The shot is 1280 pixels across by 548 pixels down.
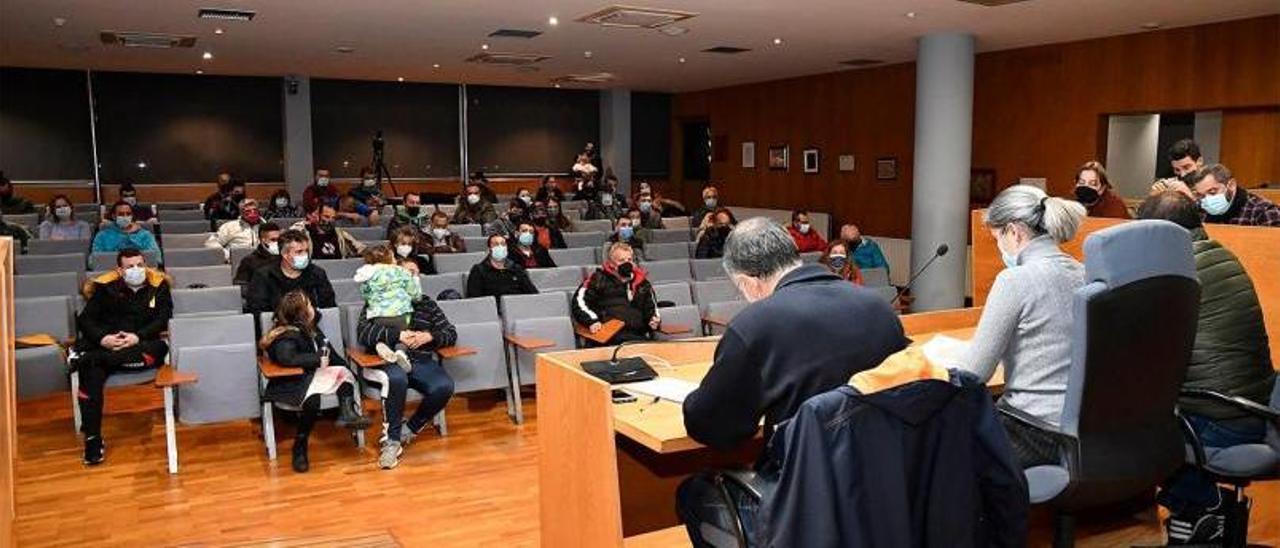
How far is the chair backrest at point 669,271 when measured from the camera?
26.7 ft

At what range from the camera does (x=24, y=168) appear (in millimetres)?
14922

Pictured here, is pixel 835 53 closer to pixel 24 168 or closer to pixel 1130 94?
pixel 1130 94

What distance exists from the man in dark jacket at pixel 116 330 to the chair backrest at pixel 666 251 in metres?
4.78

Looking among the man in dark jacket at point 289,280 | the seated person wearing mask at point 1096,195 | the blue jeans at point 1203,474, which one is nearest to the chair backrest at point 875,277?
the seated person wearing mask at point 1096,195

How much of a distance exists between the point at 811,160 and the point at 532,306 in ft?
29.5

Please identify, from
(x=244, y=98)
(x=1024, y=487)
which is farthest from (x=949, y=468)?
(x=244, y=98)

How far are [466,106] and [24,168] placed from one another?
698 centimetres

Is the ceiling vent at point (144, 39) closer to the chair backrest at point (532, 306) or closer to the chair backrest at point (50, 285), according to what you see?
the chair backrest at point (50, 285)

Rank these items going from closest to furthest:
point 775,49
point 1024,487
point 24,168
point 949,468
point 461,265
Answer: point 949,468
point 1024,487
point 461,265
point 775,49
point 24,168

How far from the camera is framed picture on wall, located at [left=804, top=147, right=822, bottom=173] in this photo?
14617mm

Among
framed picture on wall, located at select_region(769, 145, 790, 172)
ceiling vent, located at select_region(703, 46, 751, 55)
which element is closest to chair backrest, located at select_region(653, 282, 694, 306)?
ceiling vent, located at select_region(703, 46, 751, 55)

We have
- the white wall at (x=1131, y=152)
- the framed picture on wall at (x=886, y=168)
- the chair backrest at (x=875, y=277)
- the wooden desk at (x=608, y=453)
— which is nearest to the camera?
the wooden desk at (x=608, y=453)

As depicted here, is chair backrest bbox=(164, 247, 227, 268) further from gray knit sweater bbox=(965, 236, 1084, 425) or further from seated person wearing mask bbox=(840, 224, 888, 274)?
gray knit sweater bbox=(965, 236, 1084, 425)

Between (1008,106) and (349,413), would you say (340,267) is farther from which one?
(1008,106)
